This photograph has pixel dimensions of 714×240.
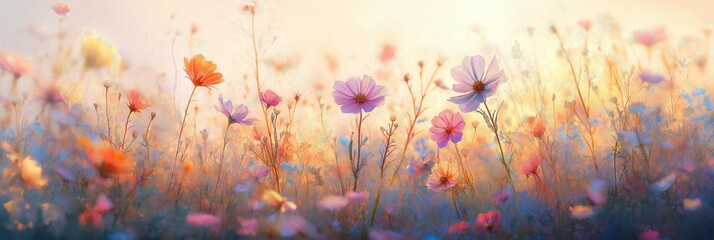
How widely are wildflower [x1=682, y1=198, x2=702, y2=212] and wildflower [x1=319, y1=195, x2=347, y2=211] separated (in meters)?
0.81

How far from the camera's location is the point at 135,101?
1445 millimetres

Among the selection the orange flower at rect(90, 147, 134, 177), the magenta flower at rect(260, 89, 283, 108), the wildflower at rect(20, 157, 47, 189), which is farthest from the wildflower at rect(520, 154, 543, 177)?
the wildflower at rect(20, 157, 47, 189)

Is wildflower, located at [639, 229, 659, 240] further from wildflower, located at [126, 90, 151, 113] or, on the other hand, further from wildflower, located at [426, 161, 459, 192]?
wildflower, located at [126, 90, 151, 113]

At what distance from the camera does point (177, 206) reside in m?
1.39

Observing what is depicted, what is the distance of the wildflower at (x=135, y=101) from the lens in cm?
144

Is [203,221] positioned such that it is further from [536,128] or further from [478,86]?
[536,128]

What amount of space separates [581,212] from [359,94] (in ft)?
1.93

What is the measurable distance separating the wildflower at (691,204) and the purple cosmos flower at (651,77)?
0.53 meters

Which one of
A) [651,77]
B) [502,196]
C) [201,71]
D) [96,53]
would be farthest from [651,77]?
[96,53]

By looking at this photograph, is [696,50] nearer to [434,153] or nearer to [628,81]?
[628,81]

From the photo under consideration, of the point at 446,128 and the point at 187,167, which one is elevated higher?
the point at 446,128

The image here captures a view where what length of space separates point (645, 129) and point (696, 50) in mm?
447

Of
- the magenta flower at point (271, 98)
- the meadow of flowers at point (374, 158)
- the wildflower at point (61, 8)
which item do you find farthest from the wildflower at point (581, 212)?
the wildflower at point (61, 8)

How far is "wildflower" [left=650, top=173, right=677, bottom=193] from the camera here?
139cm
